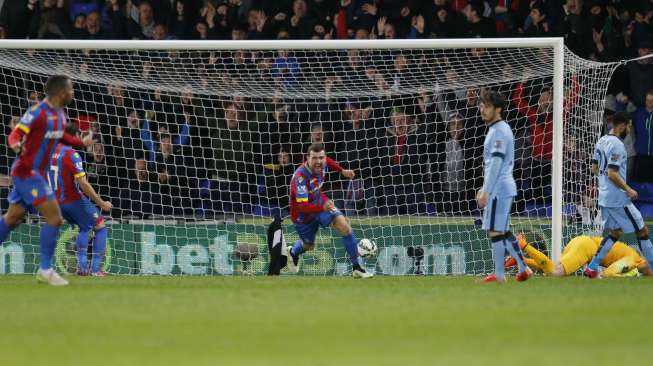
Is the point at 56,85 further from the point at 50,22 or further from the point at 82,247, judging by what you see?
the point at 50,22

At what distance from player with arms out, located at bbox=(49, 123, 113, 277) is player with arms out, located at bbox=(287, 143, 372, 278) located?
2.24m

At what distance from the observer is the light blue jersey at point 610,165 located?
1369 centimetres

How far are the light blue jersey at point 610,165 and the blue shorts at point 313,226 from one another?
10.3ft

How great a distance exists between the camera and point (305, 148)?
57.0 feet

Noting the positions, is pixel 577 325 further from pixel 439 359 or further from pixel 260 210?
pixel 260 210

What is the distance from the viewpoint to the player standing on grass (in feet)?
39.7

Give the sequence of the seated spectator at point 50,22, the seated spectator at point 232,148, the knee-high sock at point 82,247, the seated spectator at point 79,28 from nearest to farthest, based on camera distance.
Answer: the knee-high sock at point 82,247
the seated spectator at point 232,148
the seated spectator at point 79,28
the seated spectator at point 50,22

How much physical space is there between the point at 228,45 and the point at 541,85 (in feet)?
15.0

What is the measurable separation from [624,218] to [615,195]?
0.29 m

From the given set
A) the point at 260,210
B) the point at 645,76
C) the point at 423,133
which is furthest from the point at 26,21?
the point at 645,76

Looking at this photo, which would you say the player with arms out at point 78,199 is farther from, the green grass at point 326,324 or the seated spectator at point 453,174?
the seated spectator at point 453,174

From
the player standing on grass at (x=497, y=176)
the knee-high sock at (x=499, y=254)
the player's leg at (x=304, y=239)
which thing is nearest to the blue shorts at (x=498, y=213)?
the player standing on grass at (x=497, y=176)

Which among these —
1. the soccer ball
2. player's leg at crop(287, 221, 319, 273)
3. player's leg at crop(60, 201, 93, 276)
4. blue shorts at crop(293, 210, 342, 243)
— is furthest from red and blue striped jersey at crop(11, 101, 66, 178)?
the soccer ball

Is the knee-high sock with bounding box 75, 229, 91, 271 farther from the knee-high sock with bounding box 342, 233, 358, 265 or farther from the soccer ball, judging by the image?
the soccer ball
